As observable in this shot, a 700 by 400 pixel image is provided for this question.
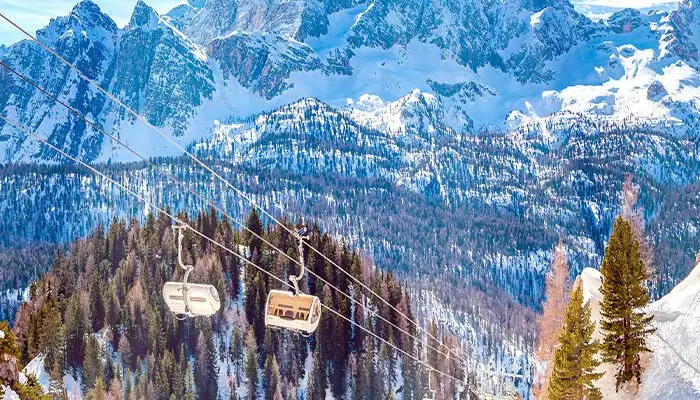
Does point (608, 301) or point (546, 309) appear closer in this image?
point (608, 301)

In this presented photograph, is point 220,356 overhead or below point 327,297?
below

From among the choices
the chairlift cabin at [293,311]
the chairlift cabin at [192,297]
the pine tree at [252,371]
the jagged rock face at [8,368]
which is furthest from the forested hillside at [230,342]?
the chairlift cabin at [192,297]

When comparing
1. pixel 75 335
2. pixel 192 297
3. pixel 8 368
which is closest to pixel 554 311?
pixel 192 297

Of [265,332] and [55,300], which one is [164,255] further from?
[265,332]

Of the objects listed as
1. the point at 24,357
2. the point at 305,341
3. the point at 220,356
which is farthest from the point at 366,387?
the point at 24,357

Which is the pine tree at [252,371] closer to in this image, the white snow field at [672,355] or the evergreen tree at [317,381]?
the evergreen tree at [317,381]

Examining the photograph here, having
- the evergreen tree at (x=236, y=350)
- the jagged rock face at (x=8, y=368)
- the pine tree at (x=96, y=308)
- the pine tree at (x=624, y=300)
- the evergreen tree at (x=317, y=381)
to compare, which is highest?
the pine tree at (x=624, y=300)
